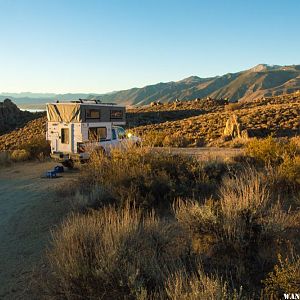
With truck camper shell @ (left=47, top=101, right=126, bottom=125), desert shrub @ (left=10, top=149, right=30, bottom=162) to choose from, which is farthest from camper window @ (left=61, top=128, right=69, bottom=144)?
desert shrub @ (left=10, top=149, right=30, bottom=162)

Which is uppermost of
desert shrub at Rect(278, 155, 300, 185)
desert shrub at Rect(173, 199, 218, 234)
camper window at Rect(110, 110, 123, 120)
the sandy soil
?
camper window at Rect(110, 110, 123, 120)

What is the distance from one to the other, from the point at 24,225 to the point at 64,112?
9911mm

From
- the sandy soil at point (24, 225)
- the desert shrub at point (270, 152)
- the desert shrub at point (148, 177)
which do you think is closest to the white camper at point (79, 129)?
the sandy soil at point (24, 225)

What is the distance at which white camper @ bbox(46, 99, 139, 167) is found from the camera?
687 inches

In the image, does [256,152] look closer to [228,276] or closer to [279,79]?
[228,276]

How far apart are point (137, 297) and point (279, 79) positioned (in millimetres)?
207631

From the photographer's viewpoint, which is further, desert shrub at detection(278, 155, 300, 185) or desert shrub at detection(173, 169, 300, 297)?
desert shrub at detection(278, 155, 300, 185)

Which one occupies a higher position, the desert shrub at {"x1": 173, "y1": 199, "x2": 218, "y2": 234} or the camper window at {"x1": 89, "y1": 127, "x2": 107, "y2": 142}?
the camper window at {"x1": 89, "y1": 127, "x2": 107, "y2": 142}

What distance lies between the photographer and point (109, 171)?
10.4 meters

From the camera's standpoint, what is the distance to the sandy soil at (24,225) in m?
6.12

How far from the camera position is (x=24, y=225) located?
351 inches

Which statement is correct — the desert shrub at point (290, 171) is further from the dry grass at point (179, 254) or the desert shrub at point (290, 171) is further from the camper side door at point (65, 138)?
the camper side door at point (65, 138)

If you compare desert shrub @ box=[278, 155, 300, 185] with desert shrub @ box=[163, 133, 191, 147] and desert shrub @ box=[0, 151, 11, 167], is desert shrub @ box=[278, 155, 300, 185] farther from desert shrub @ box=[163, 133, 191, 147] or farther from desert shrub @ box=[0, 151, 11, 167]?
desert shrub @ box=[163, 133, 191, 147]

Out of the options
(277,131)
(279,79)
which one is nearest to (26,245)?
(277,131)
